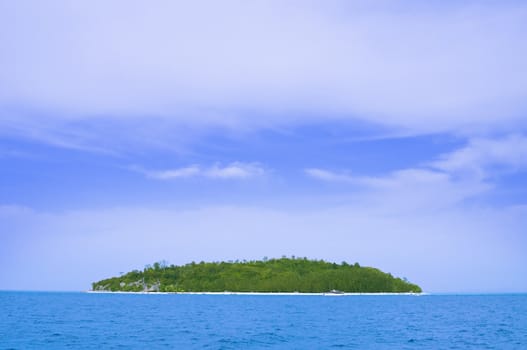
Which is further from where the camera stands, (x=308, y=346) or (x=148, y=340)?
(x=148, y=340)

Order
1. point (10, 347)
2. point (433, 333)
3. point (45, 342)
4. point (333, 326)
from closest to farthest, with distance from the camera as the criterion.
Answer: point (10, 347) < point (45, 342) < point (433, 333) < point (333, 326)

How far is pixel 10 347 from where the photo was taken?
60375mm

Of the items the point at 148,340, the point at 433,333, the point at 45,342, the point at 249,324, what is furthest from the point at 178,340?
the point at 433,333

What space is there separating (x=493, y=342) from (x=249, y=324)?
128ft

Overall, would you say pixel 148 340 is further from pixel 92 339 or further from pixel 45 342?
pixel 45 342

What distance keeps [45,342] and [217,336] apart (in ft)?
66.2

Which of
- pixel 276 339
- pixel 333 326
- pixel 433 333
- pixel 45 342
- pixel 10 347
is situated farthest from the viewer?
pixel 333 326

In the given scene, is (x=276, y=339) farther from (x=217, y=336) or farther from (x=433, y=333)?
(x=433, y=333)

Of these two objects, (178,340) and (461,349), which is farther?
(178,340)

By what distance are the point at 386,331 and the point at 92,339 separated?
3900 centimetres

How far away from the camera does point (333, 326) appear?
89250 mm

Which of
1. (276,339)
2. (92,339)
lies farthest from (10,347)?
(276,339)

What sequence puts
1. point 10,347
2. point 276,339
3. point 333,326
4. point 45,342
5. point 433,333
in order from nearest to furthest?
point 10,347 < point 45,342 < point 276,339 < point 433,333 < point 333,326

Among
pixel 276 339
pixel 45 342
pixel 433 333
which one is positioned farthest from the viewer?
pixel 433 333
